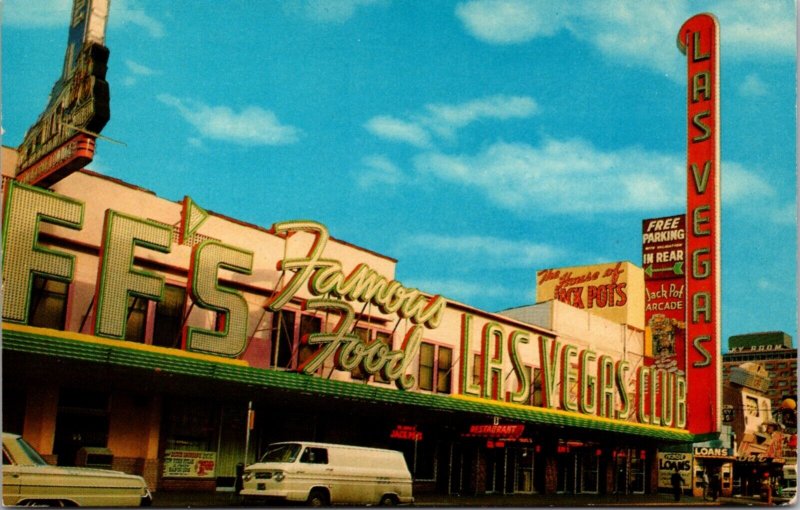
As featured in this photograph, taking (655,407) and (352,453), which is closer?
(352,453)

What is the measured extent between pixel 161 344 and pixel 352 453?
736cm

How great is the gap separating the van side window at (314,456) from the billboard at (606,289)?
36308 millimetres

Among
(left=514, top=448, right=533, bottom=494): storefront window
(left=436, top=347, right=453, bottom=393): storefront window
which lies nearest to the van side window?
(left=436, top=347, right=453, bottom=393): storefront window

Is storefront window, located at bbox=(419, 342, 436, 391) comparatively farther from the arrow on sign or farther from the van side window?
the arrow on sign

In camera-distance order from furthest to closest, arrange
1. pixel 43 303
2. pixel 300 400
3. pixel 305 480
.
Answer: pixel 300 400 < pixel 43 303 < pixel 305 480

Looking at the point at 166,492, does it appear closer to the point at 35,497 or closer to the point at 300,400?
the point at 300,400

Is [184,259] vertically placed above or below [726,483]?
above

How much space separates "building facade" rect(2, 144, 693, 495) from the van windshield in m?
0.96

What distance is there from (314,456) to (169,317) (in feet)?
24.6

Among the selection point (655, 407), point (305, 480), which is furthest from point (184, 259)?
point (655, 407)

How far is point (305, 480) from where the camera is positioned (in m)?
24.3

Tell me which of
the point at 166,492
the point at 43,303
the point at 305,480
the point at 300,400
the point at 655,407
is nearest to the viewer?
the point at 305,480

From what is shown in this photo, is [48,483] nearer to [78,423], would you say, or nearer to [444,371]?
[78,423]

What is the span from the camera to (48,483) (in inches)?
680
